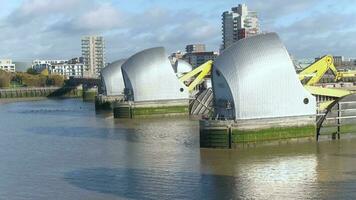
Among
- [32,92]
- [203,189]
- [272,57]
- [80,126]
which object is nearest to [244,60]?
[272,57]

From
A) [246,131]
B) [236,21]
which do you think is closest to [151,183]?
[246,131]

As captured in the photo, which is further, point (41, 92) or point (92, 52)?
point (92, 52)

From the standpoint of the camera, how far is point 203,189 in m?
16.8

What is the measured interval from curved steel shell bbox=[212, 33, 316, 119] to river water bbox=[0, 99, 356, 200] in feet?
5.63

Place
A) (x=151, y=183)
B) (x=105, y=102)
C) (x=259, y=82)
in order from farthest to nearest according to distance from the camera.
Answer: (x=105, y=102) → (x=259, y=82) → (x=151, y=183)

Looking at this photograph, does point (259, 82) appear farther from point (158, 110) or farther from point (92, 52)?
point (92, 52)

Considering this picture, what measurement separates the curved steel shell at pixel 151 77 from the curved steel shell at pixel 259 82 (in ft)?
54.6

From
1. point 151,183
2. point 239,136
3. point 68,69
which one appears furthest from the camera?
point 68,69

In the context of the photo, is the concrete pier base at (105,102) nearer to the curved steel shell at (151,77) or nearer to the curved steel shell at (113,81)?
the curved steel shell at (113,81)

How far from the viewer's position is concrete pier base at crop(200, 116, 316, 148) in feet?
80.0

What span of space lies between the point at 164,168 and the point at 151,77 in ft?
74.1

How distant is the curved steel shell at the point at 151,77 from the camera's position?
1663 inches

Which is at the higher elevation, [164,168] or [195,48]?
[195,48]

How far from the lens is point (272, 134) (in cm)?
2497
